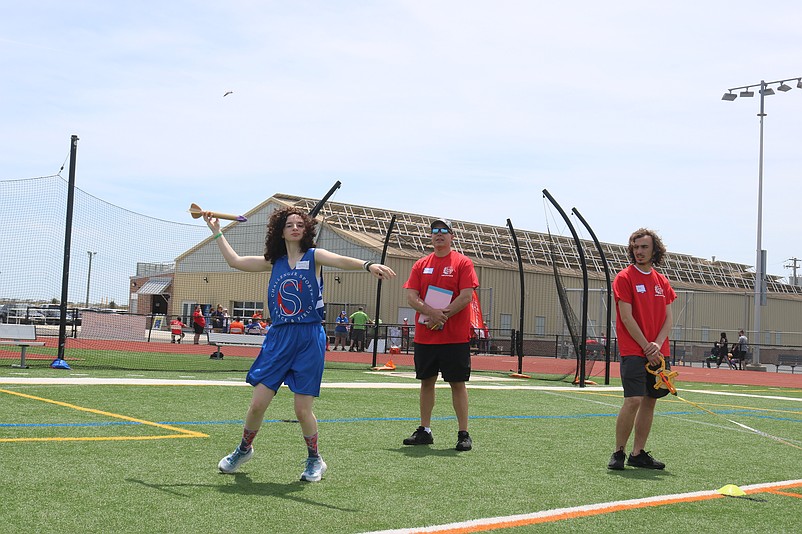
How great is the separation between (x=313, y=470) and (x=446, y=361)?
7.18 ft

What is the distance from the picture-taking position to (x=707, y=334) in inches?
1628

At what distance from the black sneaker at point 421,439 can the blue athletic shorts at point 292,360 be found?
6.28 ft

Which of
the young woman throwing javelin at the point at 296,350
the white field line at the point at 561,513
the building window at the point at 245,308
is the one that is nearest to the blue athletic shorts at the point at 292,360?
the young woman throwing javelin at the point at 296,350

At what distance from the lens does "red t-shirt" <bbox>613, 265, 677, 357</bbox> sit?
6.73 metres

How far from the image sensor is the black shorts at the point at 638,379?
6.66m

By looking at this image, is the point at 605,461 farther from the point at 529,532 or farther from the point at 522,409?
the point at 522,409

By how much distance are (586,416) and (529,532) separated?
20.4 ft

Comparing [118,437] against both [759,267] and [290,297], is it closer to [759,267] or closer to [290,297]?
[290,297]

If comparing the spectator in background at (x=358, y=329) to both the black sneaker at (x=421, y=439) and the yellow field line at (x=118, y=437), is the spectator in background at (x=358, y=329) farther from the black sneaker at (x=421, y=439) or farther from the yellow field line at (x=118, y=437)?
the black sneaker at (x=421, y=439)

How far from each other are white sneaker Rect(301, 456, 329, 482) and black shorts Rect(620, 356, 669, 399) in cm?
227

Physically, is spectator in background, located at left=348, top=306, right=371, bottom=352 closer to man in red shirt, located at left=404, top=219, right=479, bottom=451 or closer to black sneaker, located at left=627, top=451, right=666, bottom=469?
man in red shirt, located at left=404, top=219, right=479, bottom=451

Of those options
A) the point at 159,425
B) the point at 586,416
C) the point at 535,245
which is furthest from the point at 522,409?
the point at 535,245

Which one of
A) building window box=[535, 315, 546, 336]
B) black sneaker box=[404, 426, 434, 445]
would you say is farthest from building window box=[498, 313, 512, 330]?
black sneaker box=[404, 426, 434, 445]

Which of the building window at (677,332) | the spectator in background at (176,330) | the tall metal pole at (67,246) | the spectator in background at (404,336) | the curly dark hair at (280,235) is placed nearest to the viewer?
the curly dark hair at (280,235)
